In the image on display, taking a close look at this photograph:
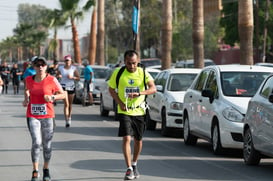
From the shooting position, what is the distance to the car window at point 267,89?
12758 mm

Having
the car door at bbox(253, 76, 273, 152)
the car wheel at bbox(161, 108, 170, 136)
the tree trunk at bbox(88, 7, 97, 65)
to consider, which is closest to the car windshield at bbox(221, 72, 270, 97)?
the car door at bbox(253, 76, 273, 152)

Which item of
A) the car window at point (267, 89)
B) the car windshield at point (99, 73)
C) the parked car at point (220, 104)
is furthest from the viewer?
the car windshield at point (99, 73)

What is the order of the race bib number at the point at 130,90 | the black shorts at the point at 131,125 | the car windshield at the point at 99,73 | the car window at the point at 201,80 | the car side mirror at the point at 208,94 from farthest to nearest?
1. the car windshield at the point at 99,73
2. the car window at the point at 201,80
3. the car side mirror at the point at 208,94
4. the race bib number at the point at 130,90
5. the black shorts at the point at 131,125

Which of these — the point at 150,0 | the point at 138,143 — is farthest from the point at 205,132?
the point at 150,0

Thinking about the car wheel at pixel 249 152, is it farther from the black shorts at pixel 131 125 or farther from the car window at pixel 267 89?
the black shorts at pixel 131 125

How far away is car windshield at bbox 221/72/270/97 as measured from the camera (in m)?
15.4

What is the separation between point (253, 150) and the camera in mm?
13000

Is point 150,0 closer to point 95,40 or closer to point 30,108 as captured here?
point 95,40

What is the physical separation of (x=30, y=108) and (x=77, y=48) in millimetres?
50129

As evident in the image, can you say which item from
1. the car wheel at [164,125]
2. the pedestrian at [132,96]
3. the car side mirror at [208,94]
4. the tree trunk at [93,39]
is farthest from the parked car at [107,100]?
the tree trunk at [93,39]

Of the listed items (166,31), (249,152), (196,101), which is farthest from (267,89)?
(166,31)

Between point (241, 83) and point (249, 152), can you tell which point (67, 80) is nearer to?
point (241, 83)

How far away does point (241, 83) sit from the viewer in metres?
15.7

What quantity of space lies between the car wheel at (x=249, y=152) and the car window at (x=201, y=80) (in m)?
3.16
